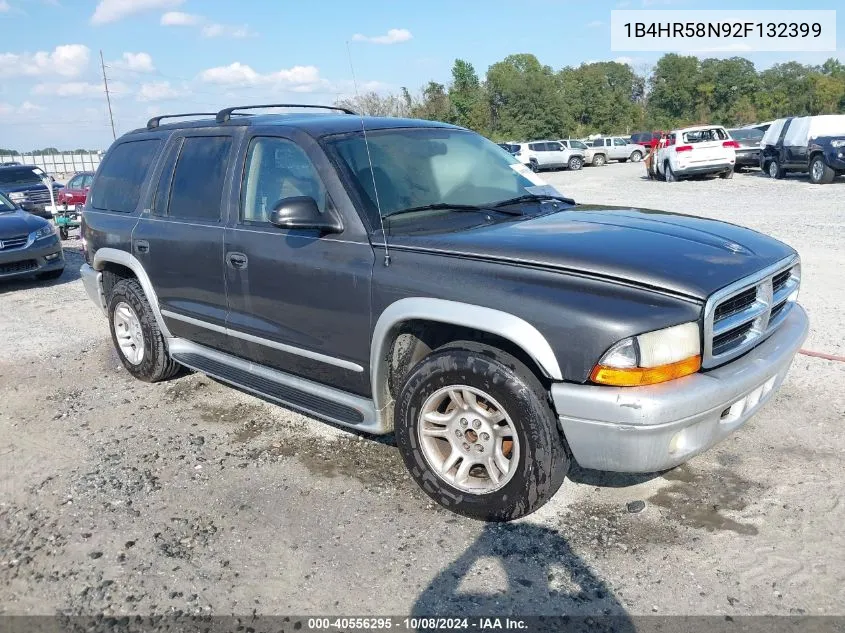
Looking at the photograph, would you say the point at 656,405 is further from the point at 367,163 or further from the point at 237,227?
the point at 237,227

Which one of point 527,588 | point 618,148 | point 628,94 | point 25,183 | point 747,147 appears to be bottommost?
point 527,588

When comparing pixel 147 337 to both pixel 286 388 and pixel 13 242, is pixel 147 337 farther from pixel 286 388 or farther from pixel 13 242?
pixel 13 242

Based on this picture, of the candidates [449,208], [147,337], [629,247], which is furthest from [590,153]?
[629,247]

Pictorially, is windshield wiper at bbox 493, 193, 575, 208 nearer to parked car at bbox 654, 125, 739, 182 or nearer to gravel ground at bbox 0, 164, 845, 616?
gravel ground at bbox 0, 164, 845, 616

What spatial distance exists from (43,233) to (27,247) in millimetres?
389

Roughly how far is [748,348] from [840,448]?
4.08 feet

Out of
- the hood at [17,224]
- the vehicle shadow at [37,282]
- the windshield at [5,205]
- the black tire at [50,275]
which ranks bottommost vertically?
the vehicle shadow at [37,282]

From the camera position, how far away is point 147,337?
5.20 m

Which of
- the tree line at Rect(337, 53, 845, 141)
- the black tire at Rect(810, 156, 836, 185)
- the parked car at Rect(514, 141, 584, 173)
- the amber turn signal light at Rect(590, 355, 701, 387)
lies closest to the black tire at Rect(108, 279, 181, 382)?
the amber turn signal light at Rect(590, 355, 701, 387)

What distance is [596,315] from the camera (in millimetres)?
2754

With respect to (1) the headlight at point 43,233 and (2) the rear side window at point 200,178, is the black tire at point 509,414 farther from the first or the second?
(1) the headlight at point 43,233

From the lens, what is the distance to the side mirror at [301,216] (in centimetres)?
343

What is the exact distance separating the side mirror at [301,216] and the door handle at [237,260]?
63cm

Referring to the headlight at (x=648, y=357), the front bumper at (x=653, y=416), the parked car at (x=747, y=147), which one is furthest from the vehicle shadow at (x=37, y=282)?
the parked car at (x=747, y=147)
